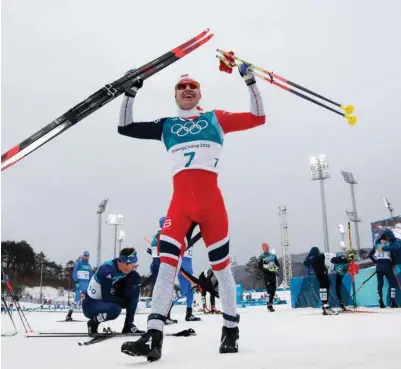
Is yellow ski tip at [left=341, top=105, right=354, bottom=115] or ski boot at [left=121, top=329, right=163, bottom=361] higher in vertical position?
yellow ski tip at [left=341, top=105, right=354, bottom=115]

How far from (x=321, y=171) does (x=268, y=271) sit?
2668 cm

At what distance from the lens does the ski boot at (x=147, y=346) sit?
2.59m

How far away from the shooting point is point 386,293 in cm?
1130

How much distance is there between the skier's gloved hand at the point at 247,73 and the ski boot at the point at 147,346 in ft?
7.13

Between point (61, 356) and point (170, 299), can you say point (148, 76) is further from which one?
point (61, 356)

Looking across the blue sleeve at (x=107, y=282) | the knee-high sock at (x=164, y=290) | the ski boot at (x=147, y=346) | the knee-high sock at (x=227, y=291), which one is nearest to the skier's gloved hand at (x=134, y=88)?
the knee-high sock at (x=164, y=290)

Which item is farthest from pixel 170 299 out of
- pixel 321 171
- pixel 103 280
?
pixel 321 171

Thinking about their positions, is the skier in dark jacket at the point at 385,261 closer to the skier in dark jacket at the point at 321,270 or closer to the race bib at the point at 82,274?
the skier in dark jacket at the point at 321,270

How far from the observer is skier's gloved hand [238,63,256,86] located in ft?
11.6

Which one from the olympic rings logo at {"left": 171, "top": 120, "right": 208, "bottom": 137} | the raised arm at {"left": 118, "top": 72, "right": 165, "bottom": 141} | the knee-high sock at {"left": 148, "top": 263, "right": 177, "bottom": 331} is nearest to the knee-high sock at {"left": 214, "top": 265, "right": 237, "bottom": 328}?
the knee-high sock at {"left": 148, "top": 263, "right": 177, "bottom": 331}

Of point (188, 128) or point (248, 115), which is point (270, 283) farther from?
point (188, 128)

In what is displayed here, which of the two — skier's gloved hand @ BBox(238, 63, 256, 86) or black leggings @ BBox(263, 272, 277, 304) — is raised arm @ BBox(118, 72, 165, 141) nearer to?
skier's gloved hand @ BBox(238, 63, 256, 86)

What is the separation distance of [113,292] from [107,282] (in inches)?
8.3

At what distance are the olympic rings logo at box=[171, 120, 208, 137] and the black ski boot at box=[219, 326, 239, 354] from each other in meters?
1.62
